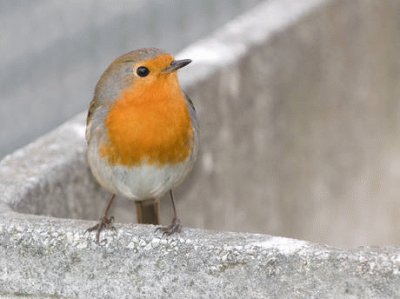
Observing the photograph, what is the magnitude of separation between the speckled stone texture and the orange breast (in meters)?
0.28

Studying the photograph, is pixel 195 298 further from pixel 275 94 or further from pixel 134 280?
pixel 275 94

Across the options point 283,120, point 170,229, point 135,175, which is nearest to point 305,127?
point 283,120

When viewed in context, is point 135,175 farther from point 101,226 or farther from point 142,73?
point 101,226

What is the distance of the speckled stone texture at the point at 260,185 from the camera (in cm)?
306

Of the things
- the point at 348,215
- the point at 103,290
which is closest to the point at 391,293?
the point at 103,290

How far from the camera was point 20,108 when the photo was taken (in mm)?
6578

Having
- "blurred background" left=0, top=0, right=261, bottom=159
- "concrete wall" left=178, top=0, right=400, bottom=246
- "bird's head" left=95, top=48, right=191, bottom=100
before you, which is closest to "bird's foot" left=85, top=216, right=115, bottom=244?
"bird's head" left=95, top=48, right=191, bottom=100

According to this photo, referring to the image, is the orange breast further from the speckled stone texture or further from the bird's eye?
the speckled stone texture

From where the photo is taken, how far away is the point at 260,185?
5020 mm

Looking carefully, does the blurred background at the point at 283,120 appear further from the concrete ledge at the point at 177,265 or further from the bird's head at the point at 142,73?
the concrete ledge at the point at 177,265

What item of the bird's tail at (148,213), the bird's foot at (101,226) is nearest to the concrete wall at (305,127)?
the bird's tail at (148,213)

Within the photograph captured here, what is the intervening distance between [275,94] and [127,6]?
222cm

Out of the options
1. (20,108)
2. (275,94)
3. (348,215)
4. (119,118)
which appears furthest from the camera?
(20,108)

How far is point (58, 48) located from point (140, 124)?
10.5ft
